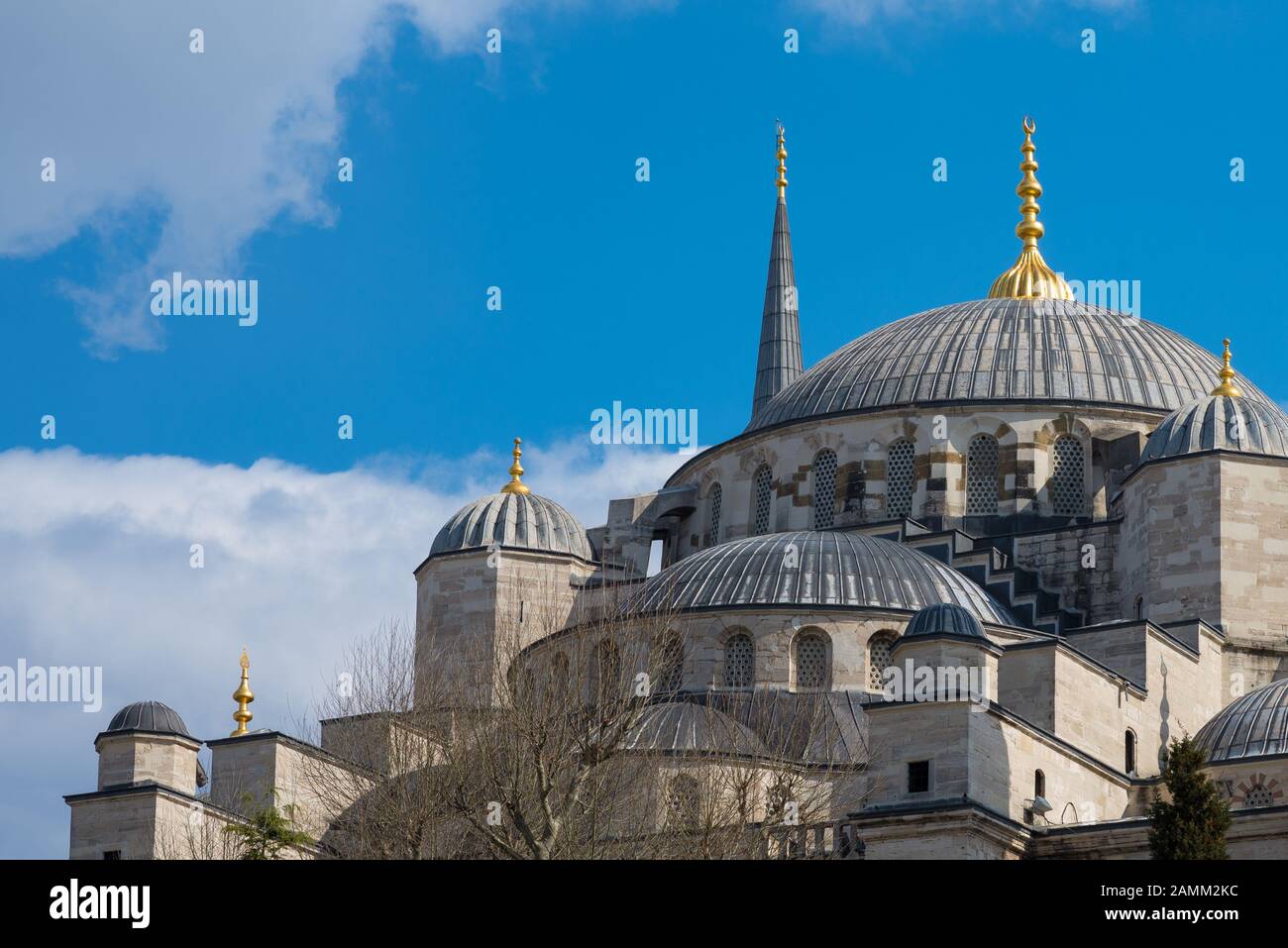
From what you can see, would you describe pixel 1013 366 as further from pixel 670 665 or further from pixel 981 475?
pixel 670 665

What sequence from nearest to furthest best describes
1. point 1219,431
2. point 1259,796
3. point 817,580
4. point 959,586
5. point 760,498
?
point 1259,796, point 817,580, point 959,586, point 1219,431, point 760,498

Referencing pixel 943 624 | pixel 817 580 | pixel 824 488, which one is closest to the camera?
pixel 943 624

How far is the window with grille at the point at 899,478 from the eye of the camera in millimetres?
Answer: 48875

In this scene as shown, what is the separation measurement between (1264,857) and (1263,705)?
18.4ft

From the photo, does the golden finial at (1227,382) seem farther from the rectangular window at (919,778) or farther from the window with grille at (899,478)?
the rectangular window at (919,778)

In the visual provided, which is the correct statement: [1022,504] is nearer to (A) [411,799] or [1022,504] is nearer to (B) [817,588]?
(B) [817,588]

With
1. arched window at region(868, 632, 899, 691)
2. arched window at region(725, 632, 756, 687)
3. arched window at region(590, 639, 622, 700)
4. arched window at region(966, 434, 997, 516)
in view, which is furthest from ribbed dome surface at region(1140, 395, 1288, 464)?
arched window at region(590, 639, 622, 700)

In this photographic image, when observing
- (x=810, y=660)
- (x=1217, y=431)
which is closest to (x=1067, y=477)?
(x=1217, y=431)

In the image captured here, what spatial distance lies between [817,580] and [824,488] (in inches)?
315

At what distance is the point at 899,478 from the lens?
4919 centimetres

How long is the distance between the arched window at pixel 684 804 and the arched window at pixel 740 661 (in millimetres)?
3994

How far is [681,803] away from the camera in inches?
1438

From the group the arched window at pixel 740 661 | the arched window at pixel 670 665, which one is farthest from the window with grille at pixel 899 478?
the arched window at pixel 670 665
